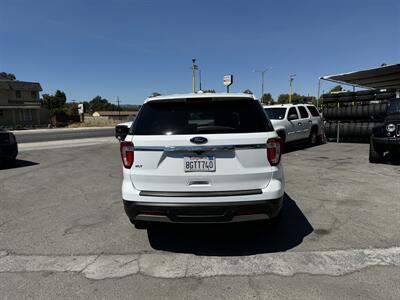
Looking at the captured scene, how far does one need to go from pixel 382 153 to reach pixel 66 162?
10332mm

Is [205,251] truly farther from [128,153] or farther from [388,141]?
[388,141]

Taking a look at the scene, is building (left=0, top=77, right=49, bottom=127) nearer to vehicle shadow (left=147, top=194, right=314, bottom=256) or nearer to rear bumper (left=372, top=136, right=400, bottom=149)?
rear bumper (left=372, top=136, right=400, bottom=149)

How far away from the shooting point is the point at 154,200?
11.0 ft

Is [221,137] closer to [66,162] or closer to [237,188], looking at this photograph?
[237,188]

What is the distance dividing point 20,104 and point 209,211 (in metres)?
59.3

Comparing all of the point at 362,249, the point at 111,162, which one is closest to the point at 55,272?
the point at 362,249

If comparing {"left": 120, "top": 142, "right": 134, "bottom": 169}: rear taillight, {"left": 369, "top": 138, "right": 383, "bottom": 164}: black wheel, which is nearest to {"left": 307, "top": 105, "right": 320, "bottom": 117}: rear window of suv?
{"left": 369, "top": 138, "right": 383, "bottom": 164}: black wheel

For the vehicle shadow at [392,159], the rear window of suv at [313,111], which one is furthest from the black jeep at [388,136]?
the rear window of suv at [313,111]

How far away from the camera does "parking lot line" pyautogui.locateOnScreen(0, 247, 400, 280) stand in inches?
127

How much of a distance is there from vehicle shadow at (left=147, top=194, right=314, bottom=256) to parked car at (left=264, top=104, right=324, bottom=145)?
7.17 metres

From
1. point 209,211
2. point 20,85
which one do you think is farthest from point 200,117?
point 20,85

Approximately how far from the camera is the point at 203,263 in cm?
342

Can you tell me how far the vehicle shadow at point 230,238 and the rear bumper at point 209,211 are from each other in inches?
13.0

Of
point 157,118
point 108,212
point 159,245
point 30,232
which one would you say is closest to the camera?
point 157,118
